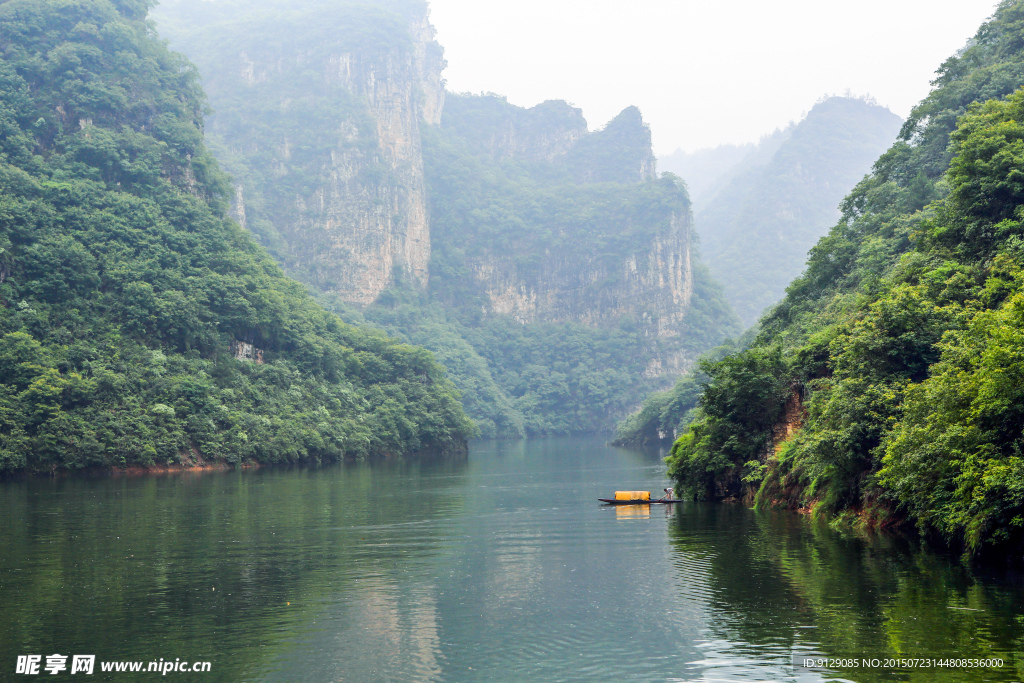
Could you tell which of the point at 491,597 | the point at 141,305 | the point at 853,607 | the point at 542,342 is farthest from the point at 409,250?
the point at 853,607

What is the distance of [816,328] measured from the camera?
42.9m

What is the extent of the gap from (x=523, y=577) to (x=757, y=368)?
1964cm

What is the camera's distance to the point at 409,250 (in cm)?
17650

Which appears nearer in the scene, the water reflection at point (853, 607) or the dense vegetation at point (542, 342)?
the water reflection at point (853, 607)

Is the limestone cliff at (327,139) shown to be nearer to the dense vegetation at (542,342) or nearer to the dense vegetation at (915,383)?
the dense vegetation at (542,342)

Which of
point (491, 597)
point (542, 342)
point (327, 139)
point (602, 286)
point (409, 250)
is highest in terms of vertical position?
point (327, 139)

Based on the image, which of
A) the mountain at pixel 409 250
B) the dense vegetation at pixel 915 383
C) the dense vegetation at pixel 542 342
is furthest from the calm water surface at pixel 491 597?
the dense vegetation at pixel 542 342

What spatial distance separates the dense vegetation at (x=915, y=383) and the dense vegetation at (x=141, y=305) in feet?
131

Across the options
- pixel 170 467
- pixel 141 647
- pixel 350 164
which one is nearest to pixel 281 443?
pixel 170 467

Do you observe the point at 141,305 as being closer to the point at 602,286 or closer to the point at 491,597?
the point at 491,597

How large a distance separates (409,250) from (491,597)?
161154 millimetres

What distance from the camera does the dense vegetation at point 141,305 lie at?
59.5 m

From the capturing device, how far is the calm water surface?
13.4m

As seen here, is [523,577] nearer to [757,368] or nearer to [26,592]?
[26,592]
